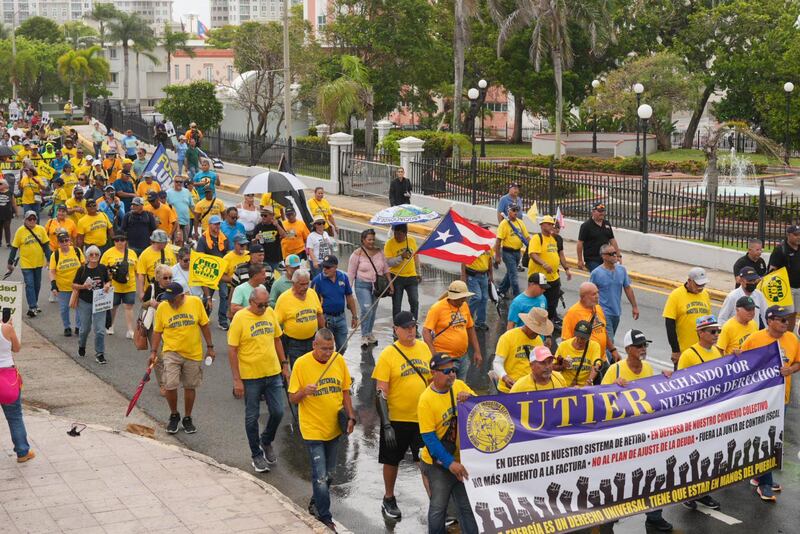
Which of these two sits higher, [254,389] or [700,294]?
[700,294]

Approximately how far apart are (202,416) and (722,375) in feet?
18.4

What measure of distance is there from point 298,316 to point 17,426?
2863mm

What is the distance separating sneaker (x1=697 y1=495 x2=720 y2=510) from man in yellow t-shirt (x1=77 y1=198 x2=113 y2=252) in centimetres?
1112

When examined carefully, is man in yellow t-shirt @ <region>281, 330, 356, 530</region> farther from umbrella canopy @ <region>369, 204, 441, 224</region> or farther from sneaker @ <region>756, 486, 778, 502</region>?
umbrella canopy @ <region>369, 204, 441, 224</region>

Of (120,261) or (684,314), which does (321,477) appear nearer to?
(684,314)

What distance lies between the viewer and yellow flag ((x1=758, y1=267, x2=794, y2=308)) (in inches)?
505

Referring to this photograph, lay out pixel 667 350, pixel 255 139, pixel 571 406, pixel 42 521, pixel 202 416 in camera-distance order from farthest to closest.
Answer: pixel 255 139
pixel 667 350
pixel 202 416
pixel 42 521
pixel 571 406

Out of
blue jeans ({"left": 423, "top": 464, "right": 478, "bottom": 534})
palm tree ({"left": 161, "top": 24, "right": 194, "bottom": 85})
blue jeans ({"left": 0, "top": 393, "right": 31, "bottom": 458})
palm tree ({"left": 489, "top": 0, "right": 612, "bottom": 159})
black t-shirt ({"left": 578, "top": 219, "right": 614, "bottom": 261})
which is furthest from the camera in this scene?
palm tree ({"left": 161, "top": 24, "right": 194, "bottom": 85})

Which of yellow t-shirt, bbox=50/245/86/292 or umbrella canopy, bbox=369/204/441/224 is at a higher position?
umbrella canopy, bbox=369/204/441/224

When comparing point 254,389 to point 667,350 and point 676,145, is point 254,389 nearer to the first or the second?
point 667,350

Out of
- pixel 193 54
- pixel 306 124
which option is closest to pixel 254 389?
pixel 306 124

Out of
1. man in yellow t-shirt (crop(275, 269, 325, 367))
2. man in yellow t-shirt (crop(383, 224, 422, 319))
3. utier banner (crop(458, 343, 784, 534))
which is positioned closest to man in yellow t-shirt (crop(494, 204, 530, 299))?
man in yellow t-shirt (crop(383, 224, 422, 319))

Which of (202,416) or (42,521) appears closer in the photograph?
(42,521)

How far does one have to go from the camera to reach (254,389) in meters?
10.4
